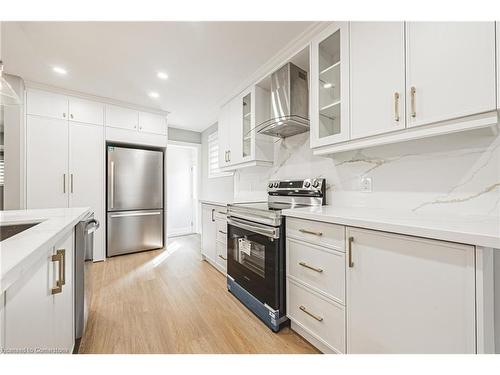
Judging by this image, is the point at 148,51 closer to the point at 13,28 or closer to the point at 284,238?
the point at 13,28

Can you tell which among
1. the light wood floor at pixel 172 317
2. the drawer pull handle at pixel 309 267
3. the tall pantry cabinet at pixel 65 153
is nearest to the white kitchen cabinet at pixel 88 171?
the tall pantry cabinet at pixel 65 153

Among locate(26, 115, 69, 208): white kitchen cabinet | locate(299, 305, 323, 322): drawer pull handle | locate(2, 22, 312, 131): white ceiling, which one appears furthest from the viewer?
locate(26, 115, 69, 208): white kitchen cabinet

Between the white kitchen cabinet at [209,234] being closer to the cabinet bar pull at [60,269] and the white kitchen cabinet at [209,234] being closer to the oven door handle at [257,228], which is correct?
the oven door handle at [257,228]

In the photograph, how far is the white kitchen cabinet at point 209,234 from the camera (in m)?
2.66

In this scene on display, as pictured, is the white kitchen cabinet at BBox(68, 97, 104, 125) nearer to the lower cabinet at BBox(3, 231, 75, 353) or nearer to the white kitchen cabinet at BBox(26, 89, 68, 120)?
the white kitchen cabinet at BBox(26, 89, 68, 120)

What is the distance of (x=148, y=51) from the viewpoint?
2.01m

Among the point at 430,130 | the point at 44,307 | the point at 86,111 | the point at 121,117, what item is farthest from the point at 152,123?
the point at 430,130

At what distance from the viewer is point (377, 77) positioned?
1283 mm

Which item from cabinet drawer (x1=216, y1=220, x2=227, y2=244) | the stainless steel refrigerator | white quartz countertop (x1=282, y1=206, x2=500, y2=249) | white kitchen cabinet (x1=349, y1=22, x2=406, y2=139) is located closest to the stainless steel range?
cabinet drawer (x1=216, y1=220, x2=227, y2=244)

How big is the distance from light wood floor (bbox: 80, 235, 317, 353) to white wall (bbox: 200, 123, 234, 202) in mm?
1443

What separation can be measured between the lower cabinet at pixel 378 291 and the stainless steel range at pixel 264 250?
97 mm

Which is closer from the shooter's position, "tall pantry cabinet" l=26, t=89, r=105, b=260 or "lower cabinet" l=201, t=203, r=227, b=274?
"lower cabinet" l=201, t=203, r=227, b=274

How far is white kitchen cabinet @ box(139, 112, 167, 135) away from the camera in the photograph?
3422 millimetres

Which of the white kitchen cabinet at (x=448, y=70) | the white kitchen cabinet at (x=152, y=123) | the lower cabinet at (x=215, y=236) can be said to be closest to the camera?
the white kitchen cabinet at (x=448, y=70)
